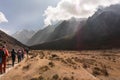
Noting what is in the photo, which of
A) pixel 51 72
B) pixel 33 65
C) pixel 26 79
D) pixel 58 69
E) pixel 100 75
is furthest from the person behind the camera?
pixel 100 75

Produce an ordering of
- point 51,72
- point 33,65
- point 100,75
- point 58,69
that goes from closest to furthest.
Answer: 1. point 51,72
2. point 58,69
3. point 33,65
4. point 100,75

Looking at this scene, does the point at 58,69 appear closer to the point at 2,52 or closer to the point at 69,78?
the point at 69,78

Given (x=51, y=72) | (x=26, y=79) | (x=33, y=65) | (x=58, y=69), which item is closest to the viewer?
(x=26, y=79)

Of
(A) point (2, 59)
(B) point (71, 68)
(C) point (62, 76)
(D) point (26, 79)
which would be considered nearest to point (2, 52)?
(A) point (2, 59)

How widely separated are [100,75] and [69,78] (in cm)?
1732

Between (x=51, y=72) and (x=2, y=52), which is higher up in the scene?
(x=2, y=52)

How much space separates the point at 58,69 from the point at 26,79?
4.64 metres

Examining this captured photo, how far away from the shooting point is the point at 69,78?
26.7 m

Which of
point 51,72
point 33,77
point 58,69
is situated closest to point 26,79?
Answer: point 33,77

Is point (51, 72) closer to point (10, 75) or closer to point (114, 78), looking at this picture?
point (10, 75)

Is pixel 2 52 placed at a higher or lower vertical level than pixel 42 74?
higher

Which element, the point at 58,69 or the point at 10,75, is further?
the point at 58,69

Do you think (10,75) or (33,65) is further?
(33,65)

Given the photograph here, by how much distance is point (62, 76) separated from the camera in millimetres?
26781
